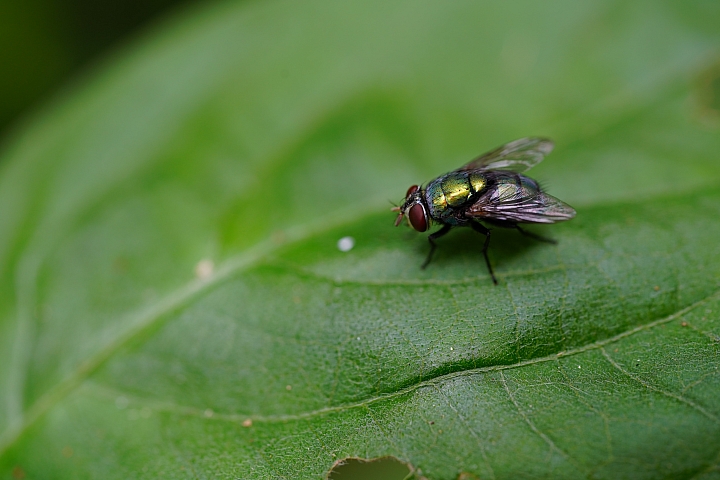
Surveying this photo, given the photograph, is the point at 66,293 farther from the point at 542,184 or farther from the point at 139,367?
the point at 542,184

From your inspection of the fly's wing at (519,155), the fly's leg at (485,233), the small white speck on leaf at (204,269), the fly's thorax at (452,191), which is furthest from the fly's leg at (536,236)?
the small white speck on leaf at (204,269)

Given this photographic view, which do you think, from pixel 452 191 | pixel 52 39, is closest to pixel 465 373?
pixel 452 191

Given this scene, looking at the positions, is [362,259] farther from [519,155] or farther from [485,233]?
[519,155]

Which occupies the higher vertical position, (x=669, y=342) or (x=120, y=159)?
(x=120, y=159)

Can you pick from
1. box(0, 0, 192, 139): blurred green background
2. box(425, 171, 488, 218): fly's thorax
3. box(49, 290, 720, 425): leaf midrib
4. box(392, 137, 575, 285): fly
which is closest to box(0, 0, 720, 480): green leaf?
box(49, 290, 720, 425): leaf midrib

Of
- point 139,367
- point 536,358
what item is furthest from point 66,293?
point 536,358

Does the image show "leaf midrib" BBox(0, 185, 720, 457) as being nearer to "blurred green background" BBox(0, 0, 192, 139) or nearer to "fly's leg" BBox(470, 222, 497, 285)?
"fly's leg" BBox(470, 222, 497, 285)
